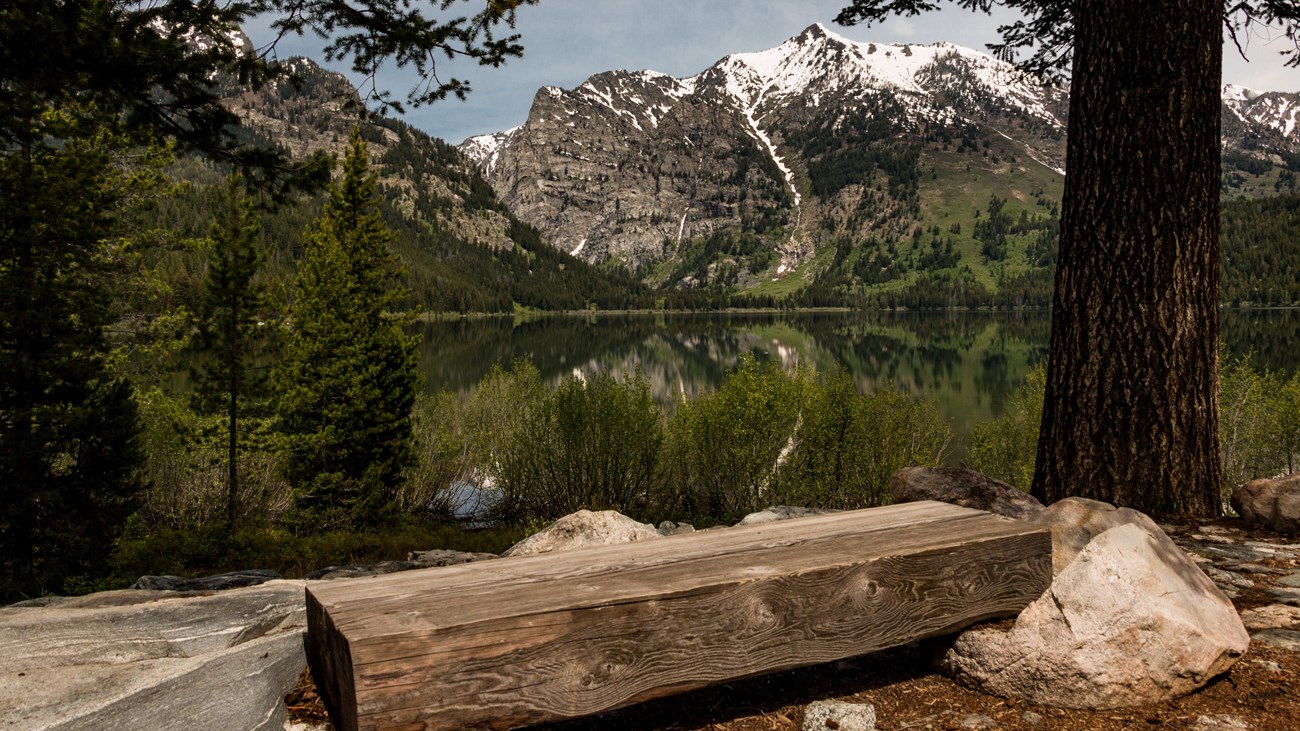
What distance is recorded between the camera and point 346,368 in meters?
20.0

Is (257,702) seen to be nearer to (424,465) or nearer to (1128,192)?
(1128,192)

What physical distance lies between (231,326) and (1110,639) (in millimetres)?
21845

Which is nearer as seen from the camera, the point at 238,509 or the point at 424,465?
the point at 238,509

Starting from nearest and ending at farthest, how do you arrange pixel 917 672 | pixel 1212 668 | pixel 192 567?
pixel 1212 668, pixel 917 672, pixel 192 567

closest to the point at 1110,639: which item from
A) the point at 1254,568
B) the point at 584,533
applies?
the point at 1254,568

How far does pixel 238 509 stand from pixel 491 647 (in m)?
25.1

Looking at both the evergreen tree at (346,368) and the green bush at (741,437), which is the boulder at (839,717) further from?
the evergreen tree at (346,368)

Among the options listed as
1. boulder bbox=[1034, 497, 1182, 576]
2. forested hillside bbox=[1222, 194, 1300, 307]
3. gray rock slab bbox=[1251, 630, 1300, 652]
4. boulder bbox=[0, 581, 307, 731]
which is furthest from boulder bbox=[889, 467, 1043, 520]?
forested hillside bbox=[1222, 194, 1300, 307]

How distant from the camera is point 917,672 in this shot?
3549 mm

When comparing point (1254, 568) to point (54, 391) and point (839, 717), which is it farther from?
point (54, 391)

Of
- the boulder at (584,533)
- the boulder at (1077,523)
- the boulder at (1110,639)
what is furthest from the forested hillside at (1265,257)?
the boulder at (1110,639)

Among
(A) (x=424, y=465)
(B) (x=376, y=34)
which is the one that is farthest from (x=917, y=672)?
(A) (x=424, y=465)

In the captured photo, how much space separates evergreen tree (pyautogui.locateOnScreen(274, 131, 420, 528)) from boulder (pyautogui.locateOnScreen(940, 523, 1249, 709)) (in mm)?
19585

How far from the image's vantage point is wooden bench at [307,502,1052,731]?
2.23m
